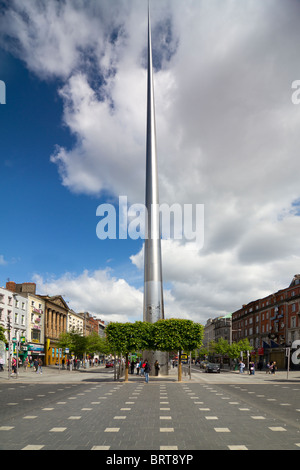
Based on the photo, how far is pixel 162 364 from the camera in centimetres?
4688

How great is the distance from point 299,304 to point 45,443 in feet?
230

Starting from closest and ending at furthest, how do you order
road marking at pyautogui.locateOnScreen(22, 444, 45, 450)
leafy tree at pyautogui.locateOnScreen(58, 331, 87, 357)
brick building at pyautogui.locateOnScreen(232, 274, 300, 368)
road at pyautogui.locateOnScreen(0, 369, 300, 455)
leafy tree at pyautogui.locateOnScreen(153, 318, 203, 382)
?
road marking at pyautogui.locateOnScreen(22, 444, 45, 450)
road at pyautogui.locateOnScreen(0, 369, 300, 455)
leafy tree at pyautogui.locateOnScreen(153, 318, 203, 382)
leafy tree at pyautogui.locateOnScreen(58, 331, 87, 357)
brick building at pyautogui.locateOnScreen(232, 274, 300, 368)

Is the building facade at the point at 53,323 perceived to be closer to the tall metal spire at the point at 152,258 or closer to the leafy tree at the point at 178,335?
the tall metal spire at the point at 152,258

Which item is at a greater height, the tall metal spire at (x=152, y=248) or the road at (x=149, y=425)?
the tall metal spire at (x=152, y=248)

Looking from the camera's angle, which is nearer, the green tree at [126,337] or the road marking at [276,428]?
the road marking at [276,428]

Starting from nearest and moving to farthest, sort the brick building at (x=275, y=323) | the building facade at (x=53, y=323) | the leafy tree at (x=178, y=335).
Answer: the leafy tree at (x=178, y=335) → the brick building at (x=275, y=323) → the building facade at (x=53, y=323)

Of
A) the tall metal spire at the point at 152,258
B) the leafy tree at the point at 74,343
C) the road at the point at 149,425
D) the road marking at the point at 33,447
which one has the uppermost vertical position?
the tall metal spire at the point at 152,258

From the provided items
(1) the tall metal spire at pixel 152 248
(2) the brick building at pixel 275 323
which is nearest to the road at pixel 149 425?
(1) the tall metal spire at pixel 152 248

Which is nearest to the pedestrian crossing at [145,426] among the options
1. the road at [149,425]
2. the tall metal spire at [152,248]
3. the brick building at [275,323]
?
the road at [149,425]

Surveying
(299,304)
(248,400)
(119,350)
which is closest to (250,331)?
(299,304)

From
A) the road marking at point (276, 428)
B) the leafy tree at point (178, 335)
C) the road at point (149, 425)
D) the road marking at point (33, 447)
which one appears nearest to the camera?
the road marking at point (33, 447)

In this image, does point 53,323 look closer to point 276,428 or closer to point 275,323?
point 275,323

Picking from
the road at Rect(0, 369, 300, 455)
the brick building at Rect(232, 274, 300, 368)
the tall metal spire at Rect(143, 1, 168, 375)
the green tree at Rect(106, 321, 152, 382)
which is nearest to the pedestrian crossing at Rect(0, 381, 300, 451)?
the road at Rect(0, 369, 300, 455)

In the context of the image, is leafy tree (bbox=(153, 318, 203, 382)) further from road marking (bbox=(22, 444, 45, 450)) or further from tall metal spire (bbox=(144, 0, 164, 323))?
road marking (bbox=(22, 444, 45, 450))
